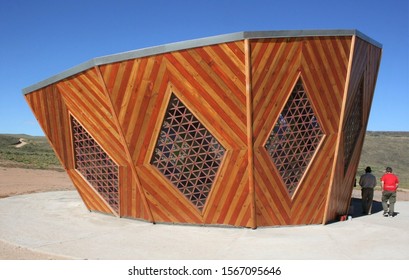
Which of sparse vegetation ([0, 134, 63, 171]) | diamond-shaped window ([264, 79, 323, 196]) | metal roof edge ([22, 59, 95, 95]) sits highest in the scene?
metal roof edge ([22, 59, 95, 95])

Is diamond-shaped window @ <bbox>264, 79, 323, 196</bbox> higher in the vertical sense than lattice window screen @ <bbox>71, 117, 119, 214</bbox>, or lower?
higher

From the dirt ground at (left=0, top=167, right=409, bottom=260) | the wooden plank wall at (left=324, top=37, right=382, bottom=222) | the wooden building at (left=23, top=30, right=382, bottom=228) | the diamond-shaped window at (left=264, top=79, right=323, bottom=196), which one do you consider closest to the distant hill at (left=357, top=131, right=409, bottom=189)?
the dirt ground at (left=0, top=167, right=409, bottom=260)

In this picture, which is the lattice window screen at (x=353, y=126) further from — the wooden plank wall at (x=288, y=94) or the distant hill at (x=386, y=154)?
the distant hill at (x=386, y=154)

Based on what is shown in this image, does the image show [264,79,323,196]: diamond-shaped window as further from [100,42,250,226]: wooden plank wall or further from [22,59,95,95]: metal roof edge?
[22,59,95,95]: metal roof edge

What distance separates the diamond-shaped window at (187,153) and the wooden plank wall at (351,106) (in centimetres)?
338

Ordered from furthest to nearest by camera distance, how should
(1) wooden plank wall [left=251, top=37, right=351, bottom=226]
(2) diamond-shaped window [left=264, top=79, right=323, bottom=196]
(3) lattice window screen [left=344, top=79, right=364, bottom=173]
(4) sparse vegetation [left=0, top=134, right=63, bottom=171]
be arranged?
1. (4) sparse vegetation [left=0, top=134, right=63, bottom=171]
2. (3) lattice window screen [left=344, top=79, right=364, bottom=173]
3. (2) diamond-shaped window [left=264, top=79, right=323, bottom=196]
4. (1) wooden plank wall [left=251, top=37, right=351, bottom=226]

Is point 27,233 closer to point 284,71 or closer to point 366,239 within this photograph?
point 284,71

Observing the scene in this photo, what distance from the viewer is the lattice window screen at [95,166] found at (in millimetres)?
10719

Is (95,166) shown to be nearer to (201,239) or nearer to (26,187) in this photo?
(201,239)

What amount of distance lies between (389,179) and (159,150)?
22.7 feet

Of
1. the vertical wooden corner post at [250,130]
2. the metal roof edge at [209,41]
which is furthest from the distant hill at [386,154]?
the vertical wooden corner post at [250,130]

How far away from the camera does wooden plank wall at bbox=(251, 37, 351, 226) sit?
8.50 m

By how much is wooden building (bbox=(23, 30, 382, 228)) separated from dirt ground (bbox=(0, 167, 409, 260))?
323cm
